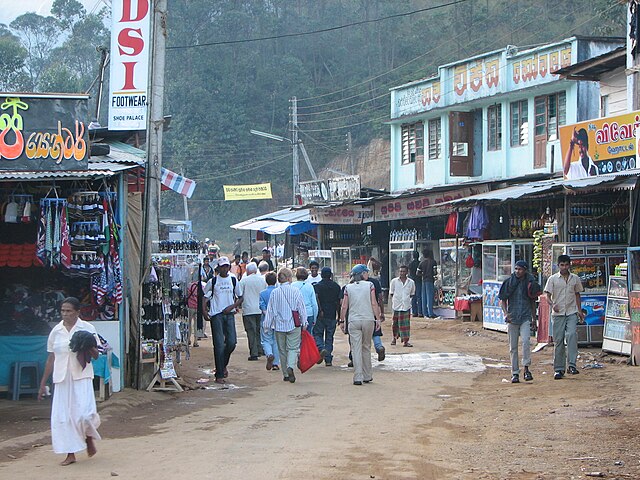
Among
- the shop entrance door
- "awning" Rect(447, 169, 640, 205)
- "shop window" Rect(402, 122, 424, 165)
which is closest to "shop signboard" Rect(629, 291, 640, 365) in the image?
"awning" Rect(447, 169, 640, 205)

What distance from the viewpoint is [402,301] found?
19219mm

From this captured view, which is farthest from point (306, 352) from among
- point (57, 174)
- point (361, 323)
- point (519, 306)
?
point (57, 174)

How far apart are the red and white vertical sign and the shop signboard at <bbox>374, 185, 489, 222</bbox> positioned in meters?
12.0

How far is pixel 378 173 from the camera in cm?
6625

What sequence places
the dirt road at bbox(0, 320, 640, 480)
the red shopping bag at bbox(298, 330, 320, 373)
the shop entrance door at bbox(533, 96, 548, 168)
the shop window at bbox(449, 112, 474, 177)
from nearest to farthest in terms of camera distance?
1. the dirt road at bbox(0, 320, 640, 480)
2. the red shopping bag at bbox(298, 330, 320, 373)
3. the shop entrance door at bbox(533, 96, 548, 168)
4. the shop window at bbox(449, 112, 474, 177)

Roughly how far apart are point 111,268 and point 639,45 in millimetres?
11198

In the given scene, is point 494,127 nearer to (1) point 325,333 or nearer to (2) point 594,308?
(2) point 594,308

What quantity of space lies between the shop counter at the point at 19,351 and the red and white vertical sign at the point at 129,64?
324cm

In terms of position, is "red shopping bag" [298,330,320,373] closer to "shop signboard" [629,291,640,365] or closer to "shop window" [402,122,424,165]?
"shop signboard" [629,291,640,365]

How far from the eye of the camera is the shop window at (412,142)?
32062mm

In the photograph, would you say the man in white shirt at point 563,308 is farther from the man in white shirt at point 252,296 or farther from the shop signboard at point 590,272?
the man in white shirt at point 252,296

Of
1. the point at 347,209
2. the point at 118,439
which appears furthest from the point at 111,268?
the point at 347,209

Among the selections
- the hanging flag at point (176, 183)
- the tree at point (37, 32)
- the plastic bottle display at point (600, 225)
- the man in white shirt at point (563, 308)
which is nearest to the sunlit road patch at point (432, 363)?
the man in white shirt at point (563, 308)

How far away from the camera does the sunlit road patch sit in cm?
1631
